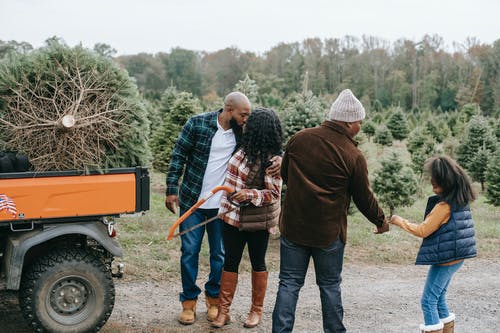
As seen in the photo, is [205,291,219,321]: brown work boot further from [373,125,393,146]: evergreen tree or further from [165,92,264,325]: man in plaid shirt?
[373,125,393,146]: evergreen tree

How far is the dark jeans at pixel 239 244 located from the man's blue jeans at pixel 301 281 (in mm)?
584

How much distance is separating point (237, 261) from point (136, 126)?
145cm

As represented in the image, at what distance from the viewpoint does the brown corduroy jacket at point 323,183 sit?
3734 mm

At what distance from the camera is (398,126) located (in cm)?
2820

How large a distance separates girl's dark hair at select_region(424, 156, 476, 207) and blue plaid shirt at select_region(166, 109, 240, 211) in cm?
170

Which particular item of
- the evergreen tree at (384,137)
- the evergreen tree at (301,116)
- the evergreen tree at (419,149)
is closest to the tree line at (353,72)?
the evergreen tree at (384,137)

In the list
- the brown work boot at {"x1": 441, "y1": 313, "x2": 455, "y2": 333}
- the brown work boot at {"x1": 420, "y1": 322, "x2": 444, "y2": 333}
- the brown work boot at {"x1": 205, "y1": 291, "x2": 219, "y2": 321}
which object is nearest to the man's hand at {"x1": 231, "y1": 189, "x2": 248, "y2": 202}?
the brown work boot at {"x1": 205, "y1": 291, "x2": 219, "y2": 321}

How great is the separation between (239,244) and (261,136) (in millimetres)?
955

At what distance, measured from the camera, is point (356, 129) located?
3861 mm

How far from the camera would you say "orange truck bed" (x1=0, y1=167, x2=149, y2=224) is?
392 centimetres

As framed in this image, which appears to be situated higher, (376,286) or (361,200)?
(361,200)

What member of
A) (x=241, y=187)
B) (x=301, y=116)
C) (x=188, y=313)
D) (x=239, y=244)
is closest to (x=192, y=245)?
(x=239, y=244)

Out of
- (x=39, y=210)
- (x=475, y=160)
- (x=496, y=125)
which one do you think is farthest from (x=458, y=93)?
(x=39, y=210)

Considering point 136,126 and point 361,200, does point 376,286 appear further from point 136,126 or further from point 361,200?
point 136,126
